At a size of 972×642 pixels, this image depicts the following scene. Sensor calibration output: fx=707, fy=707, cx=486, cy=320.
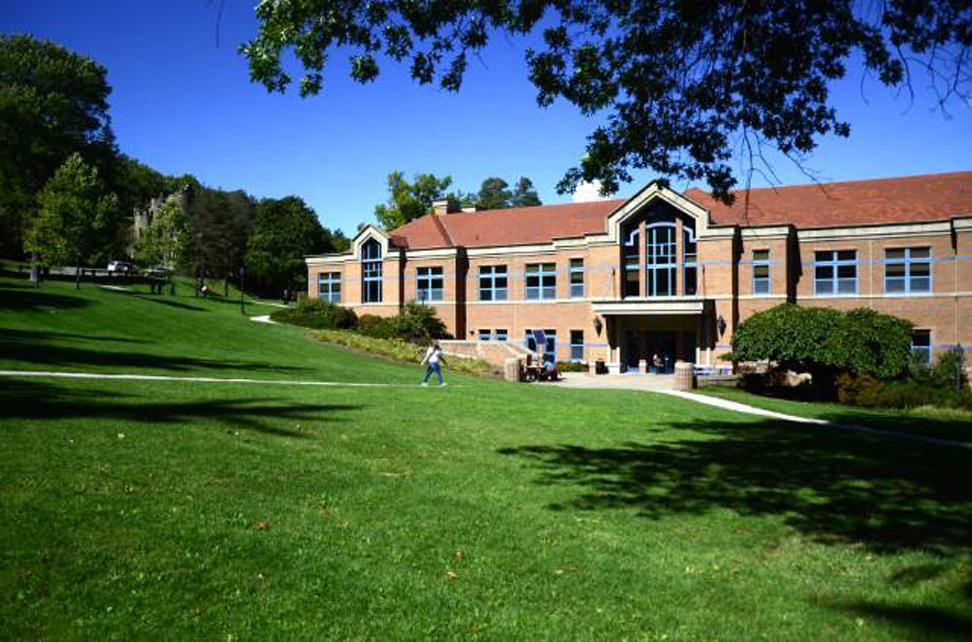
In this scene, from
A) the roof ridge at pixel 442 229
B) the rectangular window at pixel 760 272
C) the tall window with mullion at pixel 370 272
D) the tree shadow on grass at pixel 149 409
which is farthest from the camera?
the tall window with mullion at pixel 370 272

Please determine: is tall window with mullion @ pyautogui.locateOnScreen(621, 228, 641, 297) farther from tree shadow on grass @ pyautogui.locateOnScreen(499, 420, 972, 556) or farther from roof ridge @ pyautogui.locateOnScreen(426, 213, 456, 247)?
tree shadow on grass @ pyautogui.locateOnScreen(499, 420, 972, 556)

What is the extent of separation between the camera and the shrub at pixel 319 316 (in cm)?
4650

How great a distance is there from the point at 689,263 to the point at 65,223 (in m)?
41.2

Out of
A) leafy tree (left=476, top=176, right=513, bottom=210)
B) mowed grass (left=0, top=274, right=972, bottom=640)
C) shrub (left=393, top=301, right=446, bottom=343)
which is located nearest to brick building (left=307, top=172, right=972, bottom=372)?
shrub (left=393, top=301, right=446, bottom=343)

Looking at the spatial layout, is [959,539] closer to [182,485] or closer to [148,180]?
[182,485]

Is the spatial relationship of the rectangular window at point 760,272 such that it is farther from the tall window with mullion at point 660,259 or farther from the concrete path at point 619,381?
the concrete path at point 619,381

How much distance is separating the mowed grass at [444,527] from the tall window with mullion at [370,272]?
3706cm

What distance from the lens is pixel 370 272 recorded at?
52.2 m

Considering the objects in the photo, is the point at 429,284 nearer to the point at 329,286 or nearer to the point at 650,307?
the point at 329,286

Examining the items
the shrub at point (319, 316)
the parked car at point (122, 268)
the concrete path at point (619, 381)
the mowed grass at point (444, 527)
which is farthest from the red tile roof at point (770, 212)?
the parked car at point (122, 268)

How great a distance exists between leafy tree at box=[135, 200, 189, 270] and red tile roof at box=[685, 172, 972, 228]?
4368cm

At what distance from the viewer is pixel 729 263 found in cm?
3931

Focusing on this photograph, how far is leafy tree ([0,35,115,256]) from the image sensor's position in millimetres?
65062

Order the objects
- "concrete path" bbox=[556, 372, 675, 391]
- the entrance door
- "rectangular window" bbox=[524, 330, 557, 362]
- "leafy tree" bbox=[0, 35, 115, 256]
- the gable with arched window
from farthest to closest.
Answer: "leafy tree" bbox=[0, 35, 115, 256] → "rectangular window" bbox=[524, 330, 557, 362] → the entrance door → the gable with arched window → "concrete path" bbox=[556, 372, 675, 391]
